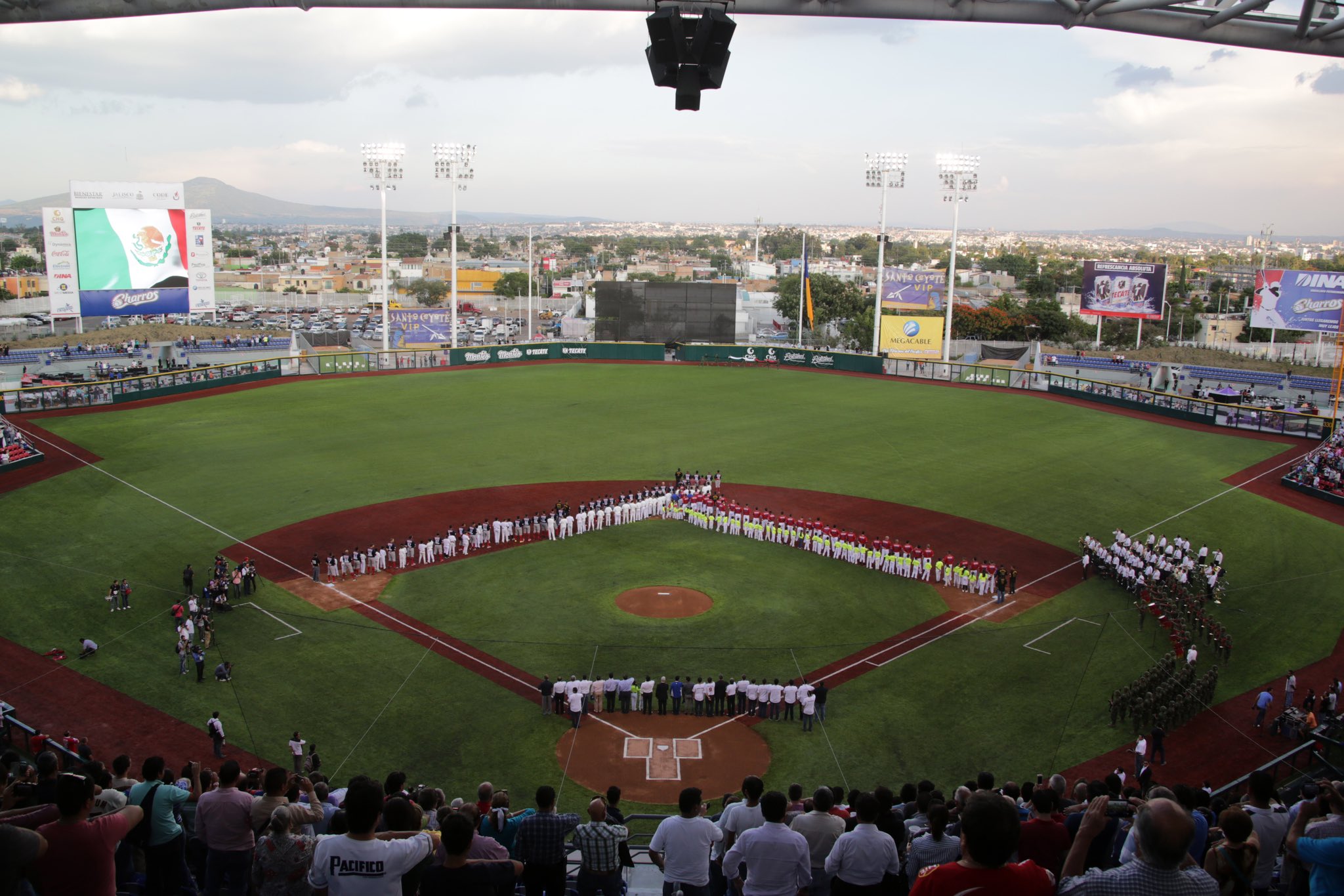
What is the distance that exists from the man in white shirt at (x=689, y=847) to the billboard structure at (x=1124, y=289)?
72.4 m

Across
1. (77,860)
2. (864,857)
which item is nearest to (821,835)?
(864,857)

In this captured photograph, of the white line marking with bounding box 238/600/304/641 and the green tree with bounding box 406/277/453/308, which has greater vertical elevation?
the green tree with bounding box 406/277/453/308

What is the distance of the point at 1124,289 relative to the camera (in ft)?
236

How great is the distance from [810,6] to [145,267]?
194ft

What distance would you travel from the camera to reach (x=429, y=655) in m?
21.7

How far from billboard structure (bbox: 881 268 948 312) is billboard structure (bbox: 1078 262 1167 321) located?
45.3ft

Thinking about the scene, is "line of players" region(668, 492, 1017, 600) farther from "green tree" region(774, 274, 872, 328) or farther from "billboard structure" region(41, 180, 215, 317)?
"green tree" region(774, 274, 872, 328)

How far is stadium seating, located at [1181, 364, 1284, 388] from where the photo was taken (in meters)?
65.2

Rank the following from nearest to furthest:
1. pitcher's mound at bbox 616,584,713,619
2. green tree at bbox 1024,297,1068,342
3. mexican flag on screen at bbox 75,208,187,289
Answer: pitcher's mound at bbox 616,584,713,619
mexican flag on screen at bbox 75,208,187,289
green tree at bbox 1024,297,1068,342

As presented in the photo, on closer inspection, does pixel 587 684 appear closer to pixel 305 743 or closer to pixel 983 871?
pixel 305 743

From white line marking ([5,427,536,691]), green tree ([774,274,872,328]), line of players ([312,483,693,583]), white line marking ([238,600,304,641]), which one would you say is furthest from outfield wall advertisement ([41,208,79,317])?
green tree ([774,274,872,328])

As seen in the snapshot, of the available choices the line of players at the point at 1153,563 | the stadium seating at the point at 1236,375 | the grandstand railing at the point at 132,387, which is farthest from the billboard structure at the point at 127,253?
the stadium seating at the point at 1236,375

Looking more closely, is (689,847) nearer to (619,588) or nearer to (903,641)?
(903,641)

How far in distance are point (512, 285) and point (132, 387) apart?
8019 centimetres
